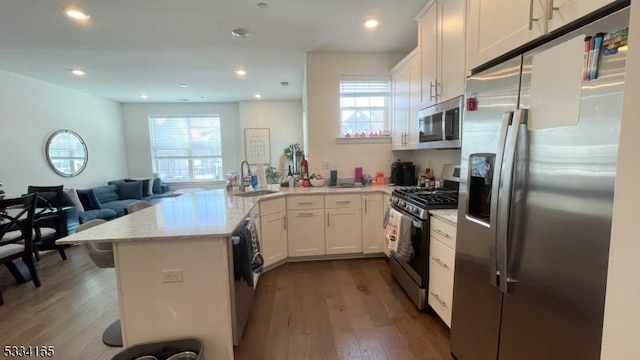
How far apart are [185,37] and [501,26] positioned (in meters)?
3.12

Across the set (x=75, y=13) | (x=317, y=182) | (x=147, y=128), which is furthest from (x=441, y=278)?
(x=147, y=128)

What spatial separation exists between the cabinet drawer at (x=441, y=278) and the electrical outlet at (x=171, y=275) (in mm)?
1692

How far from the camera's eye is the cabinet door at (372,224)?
3.44 m

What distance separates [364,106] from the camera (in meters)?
3.94

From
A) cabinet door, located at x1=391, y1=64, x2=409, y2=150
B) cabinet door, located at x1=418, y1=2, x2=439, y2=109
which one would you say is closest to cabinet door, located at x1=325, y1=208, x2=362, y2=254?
cabinet door, located at x1=391, y1=64, x2=409, y2=150

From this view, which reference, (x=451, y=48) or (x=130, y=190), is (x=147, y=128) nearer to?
(x=130, y=190)

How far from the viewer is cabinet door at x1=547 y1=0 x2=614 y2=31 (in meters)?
0.92

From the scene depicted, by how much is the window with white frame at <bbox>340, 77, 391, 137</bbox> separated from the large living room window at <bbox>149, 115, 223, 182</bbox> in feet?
15.1

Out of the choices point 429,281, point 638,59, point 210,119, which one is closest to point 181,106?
point 210,119

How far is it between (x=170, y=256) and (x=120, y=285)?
0.32 metres

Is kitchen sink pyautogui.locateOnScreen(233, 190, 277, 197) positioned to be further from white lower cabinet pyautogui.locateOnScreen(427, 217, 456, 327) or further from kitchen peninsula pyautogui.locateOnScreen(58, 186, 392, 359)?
white lower cabinet pyautogui.locateOnScreen(427, 217, 456, 327)

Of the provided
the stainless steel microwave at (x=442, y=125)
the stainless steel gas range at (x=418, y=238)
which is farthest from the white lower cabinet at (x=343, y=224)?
the stainless steel microwave at (x=442, y=125)

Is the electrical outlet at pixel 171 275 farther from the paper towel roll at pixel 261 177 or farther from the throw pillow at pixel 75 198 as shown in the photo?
the throw pillow at pixel 75 198

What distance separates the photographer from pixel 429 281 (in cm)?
224
